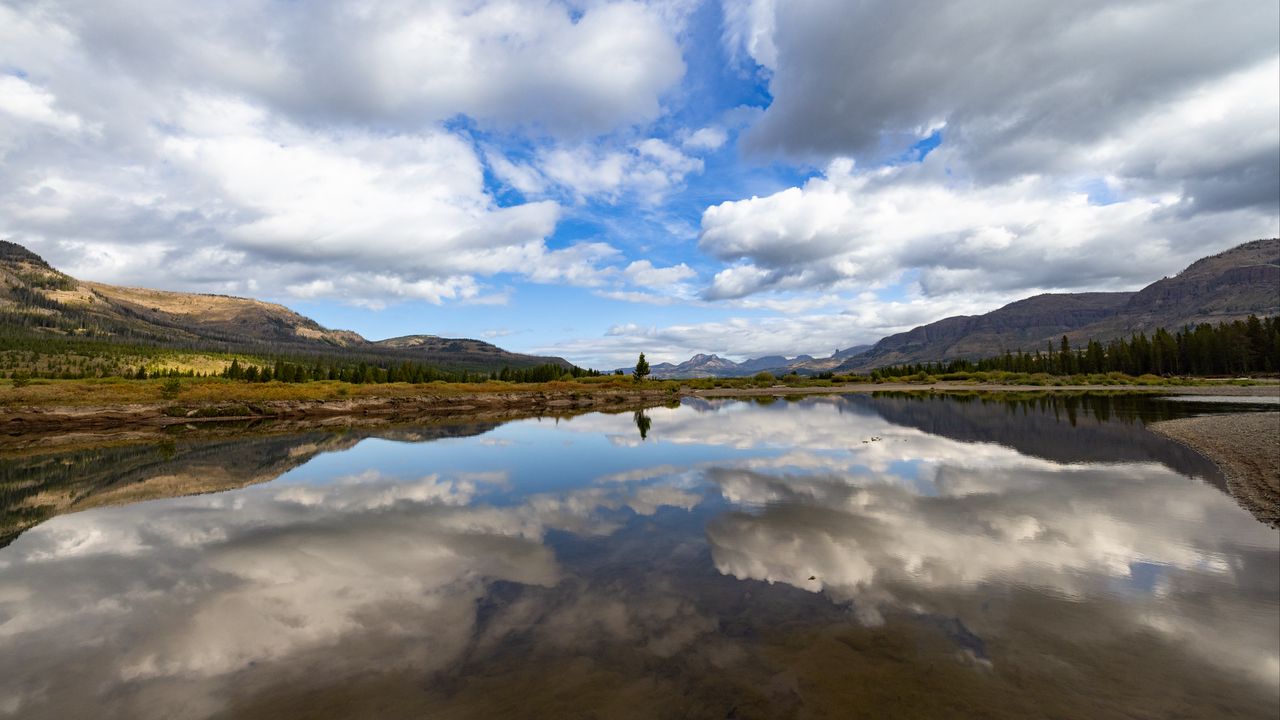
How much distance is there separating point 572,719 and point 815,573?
7953mm

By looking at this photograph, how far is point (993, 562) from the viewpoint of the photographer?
13719mm

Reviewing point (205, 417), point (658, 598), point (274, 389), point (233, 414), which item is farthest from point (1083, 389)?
point (205, 417)

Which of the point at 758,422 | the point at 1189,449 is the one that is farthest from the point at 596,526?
the point at 758,422

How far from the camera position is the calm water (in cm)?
826

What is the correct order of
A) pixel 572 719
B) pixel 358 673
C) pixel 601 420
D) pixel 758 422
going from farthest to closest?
pixel 601 420, pixel 758 422, pixel 358 673, pixel 572 719

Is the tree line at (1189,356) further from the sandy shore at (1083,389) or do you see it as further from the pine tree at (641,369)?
the pine tree at (641,369)

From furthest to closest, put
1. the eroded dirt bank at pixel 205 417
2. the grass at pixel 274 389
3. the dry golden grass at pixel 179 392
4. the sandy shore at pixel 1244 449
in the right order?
the grass at pixel 274 389 < the dry golden grass at pixel 179 392 < the eroded dirt bank at pixel 205 417 < the sandy shore at pixel 1244 449

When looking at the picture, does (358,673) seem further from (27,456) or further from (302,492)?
(27,456)

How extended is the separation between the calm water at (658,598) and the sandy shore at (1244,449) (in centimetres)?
117

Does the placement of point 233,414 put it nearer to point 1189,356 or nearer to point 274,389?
point 274,389

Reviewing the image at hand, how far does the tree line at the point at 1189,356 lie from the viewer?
12938 cm

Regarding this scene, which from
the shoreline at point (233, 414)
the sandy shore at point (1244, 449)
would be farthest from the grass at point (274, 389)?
the sandy shore at point (1244, 449)

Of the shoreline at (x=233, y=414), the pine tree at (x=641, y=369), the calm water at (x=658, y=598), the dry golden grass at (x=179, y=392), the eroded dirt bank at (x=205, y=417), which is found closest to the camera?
the calm water at (x=658, y=598)

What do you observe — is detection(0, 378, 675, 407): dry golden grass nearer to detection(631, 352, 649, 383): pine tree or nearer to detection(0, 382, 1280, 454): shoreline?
detection(0, 382, 1280, 454): shoreline
